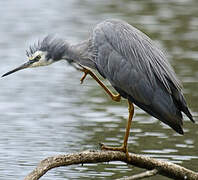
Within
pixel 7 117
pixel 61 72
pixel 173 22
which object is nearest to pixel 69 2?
pixel 173 22

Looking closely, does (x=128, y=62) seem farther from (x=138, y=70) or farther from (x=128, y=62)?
(x=138, y=70)

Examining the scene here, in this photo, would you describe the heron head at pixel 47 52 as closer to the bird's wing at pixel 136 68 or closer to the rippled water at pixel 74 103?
the bird's wing at pixel 136 68

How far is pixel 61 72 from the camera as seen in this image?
46.1 ft

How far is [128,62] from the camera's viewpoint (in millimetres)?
8156

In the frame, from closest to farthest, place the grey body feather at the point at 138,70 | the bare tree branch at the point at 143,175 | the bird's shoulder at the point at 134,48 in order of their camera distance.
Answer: the bare tree branch at the point at 143,175 < the grey body feather at the point at 138,70 < the bird's shoulder at the point at 134,48

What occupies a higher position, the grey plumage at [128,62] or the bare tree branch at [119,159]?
the grey plumage at [128,62]

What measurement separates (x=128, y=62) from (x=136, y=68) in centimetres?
12

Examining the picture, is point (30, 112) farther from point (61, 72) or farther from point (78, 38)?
point (78, 38)

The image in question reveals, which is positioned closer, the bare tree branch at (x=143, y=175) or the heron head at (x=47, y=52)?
the bare tree branch at (x=143, y=175)

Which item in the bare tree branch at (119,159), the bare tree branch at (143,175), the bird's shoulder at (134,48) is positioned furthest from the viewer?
the bird's shoulder at (134,48)

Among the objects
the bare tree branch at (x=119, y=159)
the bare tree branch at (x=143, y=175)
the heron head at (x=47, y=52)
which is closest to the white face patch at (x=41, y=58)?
the heron head at (x=47, y=52)

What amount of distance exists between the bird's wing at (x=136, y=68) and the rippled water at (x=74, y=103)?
0.69 m

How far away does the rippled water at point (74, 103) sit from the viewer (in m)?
9.78

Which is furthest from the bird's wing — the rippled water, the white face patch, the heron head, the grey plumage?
the rippled water
